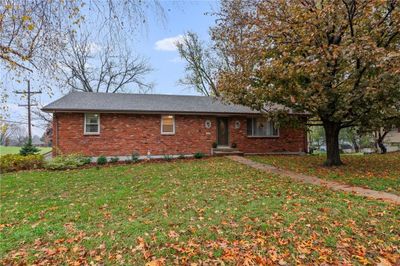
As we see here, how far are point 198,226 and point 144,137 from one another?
10836 millimetres

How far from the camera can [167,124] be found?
50.2 feet

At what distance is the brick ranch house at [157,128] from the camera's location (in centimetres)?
1375

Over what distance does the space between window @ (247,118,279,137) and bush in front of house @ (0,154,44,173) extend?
39.0 feet

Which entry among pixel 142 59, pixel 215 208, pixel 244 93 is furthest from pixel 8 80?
pixel 142 59

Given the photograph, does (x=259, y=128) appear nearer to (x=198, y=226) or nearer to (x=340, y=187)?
(x=340, y=187)

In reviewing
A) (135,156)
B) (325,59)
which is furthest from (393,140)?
(135,156)

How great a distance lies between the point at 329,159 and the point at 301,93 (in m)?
3.99

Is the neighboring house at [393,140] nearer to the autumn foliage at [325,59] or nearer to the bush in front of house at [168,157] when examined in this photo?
the autumn foliage at [325,59]

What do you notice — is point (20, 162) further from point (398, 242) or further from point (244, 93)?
point (398, 242)

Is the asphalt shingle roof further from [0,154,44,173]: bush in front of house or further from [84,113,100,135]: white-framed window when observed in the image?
[0,154,44,173]: bush in front of house

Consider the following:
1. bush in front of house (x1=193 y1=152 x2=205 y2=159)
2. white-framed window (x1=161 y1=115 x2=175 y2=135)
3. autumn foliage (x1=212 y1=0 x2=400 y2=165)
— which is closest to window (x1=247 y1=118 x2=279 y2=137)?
bush in front of house (x1=193 y1=152 x2=205 y2=159)

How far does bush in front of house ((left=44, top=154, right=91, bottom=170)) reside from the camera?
11.8 meters

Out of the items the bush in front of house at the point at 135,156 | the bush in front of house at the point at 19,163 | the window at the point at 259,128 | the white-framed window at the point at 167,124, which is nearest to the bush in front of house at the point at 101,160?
the bush in front of house at the point at 135,156

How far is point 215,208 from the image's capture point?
17.9ft
